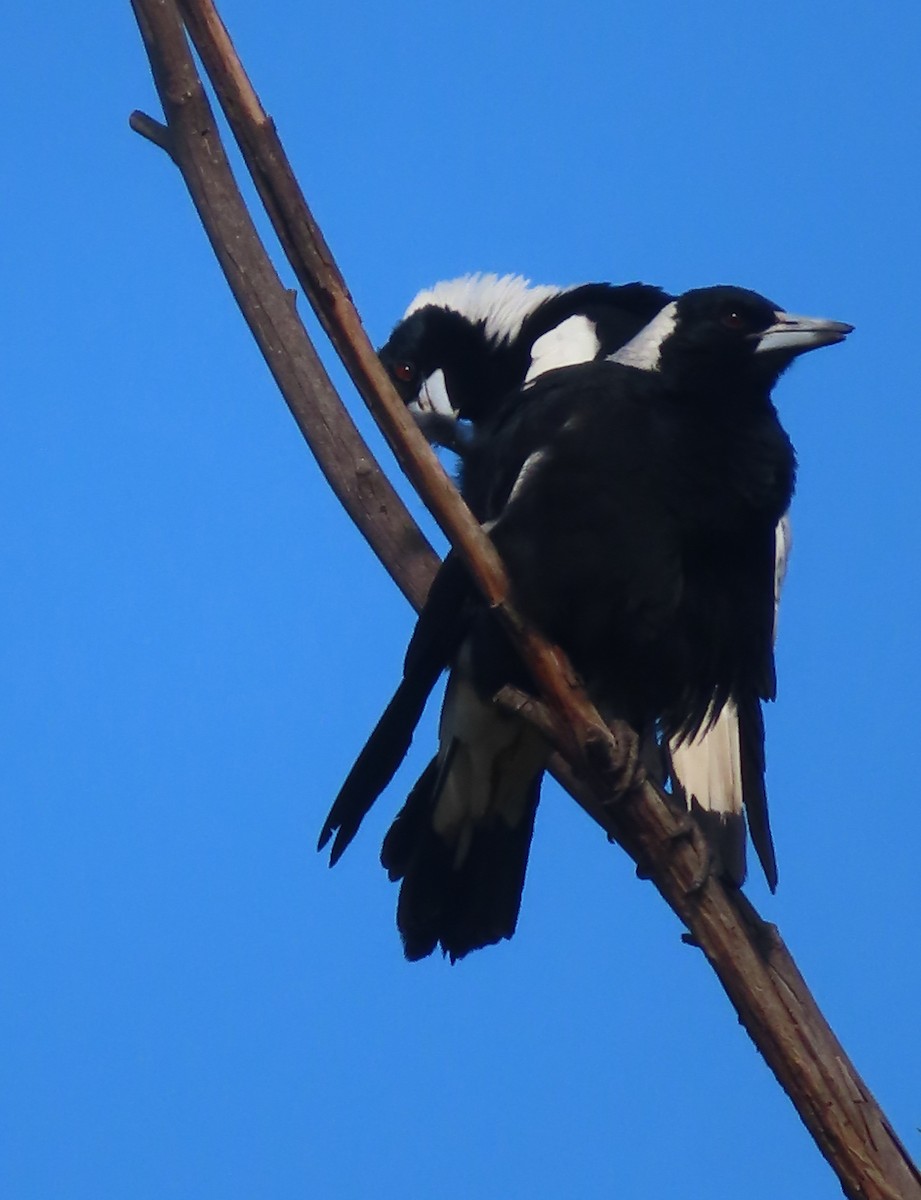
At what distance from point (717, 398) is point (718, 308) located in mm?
203

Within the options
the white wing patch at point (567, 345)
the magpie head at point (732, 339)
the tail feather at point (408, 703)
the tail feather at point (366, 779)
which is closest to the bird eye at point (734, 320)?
the magpie head at point (732, 339)

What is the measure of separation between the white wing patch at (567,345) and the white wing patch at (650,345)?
0.96 metres

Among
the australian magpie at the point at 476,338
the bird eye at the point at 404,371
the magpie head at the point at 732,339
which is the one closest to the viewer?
the magpie head at the point at 732,339

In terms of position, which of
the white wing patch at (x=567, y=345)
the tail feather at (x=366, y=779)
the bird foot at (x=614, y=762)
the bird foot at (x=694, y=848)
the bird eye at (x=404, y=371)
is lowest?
the bird foot at (x=694, y=848)

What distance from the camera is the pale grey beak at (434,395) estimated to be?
4953 millimetres

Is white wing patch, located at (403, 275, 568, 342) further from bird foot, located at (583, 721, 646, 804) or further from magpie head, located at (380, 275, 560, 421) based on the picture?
bird foot, located at (583, 721, 646, 804)

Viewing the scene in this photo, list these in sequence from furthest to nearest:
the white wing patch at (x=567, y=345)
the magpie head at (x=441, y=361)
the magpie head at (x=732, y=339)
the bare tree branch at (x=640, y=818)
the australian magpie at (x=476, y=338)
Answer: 1. the magpie head at (x=441, y=361)
2. the australian magpie at (x=476, y=338)
3. the white wing patch at (x=567, y=345)
4. the magpie head at (x=732, y=339)
5. the bare tree branch at (x=640, y=818)

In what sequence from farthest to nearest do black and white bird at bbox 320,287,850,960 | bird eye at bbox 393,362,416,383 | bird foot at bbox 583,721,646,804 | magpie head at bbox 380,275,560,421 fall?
bird eye at bbox 393,362,416,383 → magpie head at bbox 380,275,560,421 → black and white bird at bbox 320,287,850,960 → bird foot at bbox 583,721,646,804

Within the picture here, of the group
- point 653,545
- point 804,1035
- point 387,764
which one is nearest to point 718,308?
point 653,545

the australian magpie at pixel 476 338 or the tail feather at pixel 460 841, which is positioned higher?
the australian magpie at pixel 476 338

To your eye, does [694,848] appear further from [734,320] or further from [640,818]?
[734,320]

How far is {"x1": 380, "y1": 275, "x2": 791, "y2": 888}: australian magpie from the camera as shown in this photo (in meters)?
2.97

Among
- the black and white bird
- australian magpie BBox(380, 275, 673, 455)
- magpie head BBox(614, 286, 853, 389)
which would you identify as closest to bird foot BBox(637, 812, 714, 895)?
the black and white bird

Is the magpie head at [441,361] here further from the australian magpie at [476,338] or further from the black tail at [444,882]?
the black tail at [444,882]
